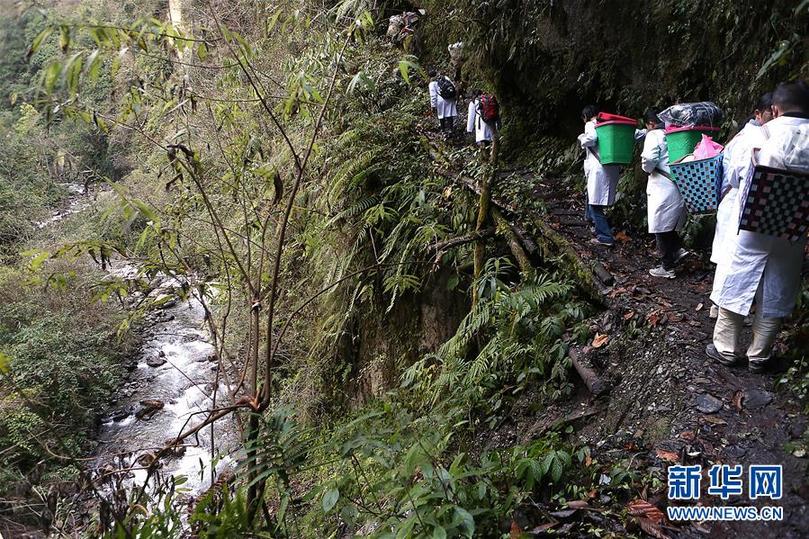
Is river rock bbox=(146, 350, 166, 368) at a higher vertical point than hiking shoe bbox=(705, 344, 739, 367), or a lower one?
lower

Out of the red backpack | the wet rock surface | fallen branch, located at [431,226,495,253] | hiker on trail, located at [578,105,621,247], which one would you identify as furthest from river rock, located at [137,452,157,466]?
the red backpack

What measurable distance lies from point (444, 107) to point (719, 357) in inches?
284

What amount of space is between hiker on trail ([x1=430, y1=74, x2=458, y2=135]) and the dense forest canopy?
0.18 metres

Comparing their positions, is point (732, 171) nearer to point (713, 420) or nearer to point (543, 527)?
point (713, 420)

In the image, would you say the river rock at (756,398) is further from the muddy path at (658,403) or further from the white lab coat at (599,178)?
the white lab coat at (599,178)

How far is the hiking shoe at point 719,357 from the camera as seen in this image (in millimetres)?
3609

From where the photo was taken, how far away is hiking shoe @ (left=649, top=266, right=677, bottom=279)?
5020 millimetres

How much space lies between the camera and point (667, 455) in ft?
10.1

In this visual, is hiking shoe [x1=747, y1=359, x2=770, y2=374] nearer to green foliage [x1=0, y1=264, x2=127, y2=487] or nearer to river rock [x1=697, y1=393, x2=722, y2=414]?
river rock [x1=697, y1=393, x2=722, y2=414]

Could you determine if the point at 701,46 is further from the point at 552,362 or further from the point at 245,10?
the point at 245,10

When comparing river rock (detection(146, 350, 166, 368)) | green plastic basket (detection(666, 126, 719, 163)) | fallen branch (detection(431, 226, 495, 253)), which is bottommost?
river rock (detection(146, 350, 166, 368))

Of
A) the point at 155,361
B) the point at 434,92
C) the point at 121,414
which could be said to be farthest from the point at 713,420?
the point at 155,361

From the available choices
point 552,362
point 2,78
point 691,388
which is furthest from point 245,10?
point 2,78

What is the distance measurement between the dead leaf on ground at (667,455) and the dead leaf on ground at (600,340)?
4.19 ft
